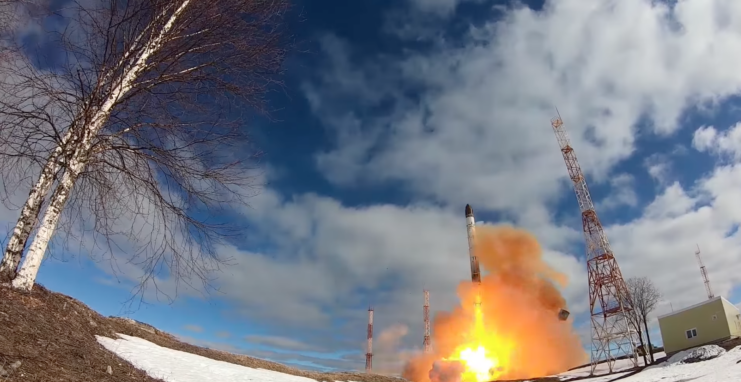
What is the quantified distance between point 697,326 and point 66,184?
58980 mm

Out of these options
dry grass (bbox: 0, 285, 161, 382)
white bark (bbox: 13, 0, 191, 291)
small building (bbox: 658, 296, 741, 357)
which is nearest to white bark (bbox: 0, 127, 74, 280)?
white bark (bbox: 13, 0, 191, 291)

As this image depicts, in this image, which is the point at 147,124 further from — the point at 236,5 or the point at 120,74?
the point at 236,5

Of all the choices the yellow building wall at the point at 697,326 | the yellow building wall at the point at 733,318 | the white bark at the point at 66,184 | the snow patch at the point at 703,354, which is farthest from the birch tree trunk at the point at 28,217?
the yellow building wall at the point at 733,318

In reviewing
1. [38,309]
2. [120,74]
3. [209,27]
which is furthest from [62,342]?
[209,27]

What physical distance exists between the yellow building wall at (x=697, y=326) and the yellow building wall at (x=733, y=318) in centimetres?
38

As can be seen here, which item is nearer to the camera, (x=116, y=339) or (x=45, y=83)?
(x=45, y=83)

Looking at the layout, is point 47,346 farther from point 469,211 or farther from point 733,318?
point 469,211

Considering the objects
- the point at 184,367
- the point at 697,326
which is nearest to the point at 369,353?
the point at 697,326

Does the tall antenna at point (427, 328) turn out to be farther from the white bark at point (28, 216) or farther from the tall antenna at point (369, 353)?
the white bark at point (28, 216)

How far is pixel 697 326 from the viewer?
46.1 meters

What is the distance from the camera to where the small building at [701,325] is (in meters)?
43.5

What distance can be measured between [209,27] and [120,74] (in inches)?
94.1

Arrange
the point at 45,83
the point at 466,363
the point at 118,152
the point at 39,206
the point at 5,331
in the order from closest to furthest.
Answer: the point at 5,331 < the point at 45,83 < the point at 39,206 < the point at 118,152 < the point at 466,363

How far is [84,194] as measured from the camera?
9984 mm
